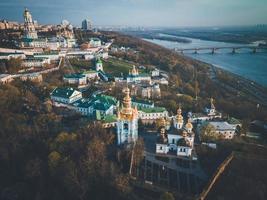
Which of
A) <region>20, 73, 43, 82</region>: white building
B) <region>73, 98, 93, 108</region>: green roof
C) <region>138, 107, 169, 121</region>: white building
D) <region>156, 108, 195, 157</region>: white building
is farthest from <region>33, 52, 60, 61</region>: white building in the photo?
<region>156, 108, 195, 157</region>: white building

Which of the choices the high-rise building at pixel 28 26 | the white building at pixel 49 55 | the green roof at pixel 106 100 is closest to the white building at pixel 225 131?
the green roof at pixel 106 100

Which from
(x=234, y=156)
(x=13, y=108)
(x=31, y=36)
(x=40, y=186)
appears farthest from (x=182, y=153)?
(x=31, y=36)

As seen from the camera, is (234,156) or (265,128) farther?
(265,128)

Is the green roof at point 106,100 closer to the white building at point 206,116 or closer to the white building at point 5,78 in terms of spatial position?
the white building at point 206,116

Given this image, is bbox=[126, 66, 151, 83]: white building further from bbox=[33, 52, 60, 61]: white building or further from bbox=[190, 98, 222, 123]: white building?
bbox=[33, 52, 60, 61]: white building

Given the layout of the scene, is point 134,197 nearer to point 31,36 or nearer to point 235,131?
point 235,131

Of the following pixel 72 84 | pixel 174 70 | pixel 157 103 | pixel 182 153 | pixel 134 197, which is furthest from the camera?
pixel 174 70

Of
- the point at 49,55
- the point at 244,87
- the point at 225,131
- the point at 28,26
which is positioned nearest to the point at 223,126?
the point at 225,131
